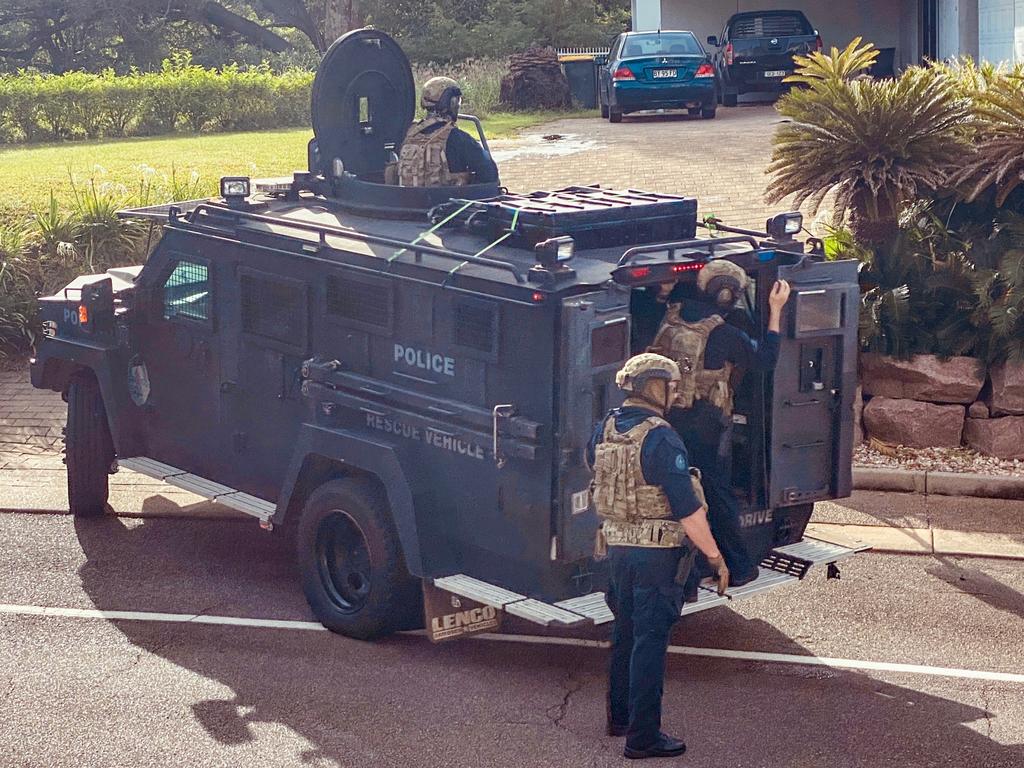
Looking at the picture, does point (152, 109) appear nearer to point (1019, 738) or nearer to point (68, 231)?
point (68, 231)

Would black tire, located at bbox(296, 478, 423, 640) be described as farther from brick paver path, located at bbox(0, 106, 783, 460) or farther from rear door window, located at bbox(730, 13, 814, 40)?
rear door window, located at bbox(730, 13, 814, 40)

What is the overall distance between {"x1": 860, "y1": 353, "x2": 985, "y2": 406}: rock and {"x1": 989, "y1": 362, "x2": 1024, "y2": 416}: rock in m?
0.12

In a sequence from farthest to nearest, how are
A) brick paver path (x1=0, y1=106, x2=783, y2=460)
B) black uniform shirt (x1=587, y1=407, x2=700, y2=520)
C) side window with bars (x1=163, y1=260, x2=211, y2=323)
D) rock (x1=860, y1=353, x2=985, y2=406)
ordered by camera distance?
brick paver path (x1=0, y1=106, x2=783, y2=460), rock (x1=860, y1=353, x2=985, y2=406), side window with bars (x1=163, y1=260, x2=211, y2=323), black uniform shirt (x1=587, y1=407, x2=700, y2=520)

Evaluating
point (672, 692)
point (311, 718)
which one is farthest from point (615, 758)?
point (311, 718)


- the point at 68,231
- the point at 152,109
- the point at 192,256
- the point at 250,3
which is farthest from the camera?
the point at 250,3

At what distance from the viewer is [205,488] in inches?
353

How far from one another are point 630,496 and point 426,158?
3661 mm

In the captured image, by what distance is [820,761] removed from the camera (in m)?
6.45

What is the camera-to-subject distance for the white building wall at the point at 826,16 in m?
32.6

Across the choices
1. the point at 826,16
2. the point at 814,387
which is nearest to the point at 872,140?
the point at 814,387

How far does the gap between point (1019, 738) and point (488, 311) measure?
3127 millimetres

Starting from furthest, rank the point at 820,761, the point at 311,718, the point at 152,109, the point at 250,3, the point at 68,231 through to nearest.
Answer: the point at 250,3
the point at 152,109
the point at 68,231
the point at 311,718
the point at 820,761

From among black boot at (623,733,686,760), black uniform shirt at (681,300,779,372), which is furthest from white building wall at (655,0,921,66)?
black boot at (623,733,686,760)

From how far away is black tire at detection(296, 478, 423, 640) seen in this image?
762 cm
